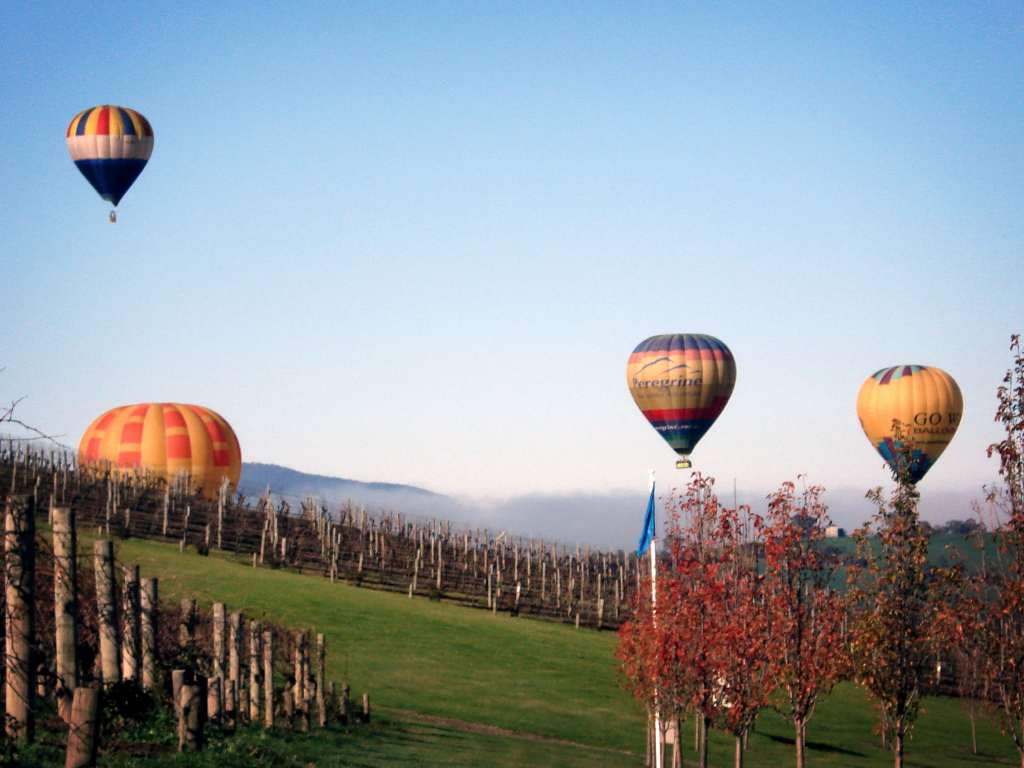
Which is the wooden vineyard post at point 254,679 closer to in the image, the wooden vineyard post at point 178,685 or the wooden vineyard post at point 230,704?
the wooden vineyard post at point 230,704

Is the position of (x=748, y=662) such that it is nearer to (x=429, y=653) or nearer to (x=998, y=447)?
(x=998, y=447)

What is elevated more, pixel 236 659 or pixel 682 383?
pixel 682 383

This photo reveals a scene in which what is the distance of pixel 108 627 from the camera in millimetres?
19406

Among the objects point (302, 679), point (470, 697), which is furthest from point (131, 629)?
point (470, 697)

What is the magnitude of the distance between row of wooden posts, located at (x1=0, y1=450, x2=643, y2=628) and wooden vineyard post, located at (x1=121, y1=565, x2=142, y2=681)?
40795 millimetres

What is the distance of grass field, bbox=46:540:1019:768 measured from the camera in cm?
3009

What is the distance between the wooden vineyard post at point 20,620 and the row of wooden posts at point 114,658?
1 centimetres

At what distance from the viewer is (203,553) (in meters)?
63.0

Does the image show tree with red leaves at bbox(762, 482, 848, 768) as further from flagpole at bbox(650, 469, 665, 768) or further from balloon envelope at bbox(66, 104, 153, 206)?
balloon envelope at bbox(66, 104, 153, 206)

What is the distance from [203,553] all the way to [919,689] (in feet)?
130

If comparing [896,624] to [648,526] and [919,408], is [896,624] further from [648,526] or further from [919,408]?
[919,408]

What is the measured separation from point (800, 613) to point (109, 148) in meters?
40.8

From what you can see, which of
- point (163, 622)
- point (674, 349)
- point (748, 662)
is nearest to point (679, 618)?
point (748, 662)

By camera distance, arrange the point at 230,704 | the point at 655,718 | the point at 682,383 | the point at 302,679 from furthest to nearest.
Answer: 1. the point at 682,383
2. the point at 655,718
3. the point at 302,679
4. the point at 230,704
